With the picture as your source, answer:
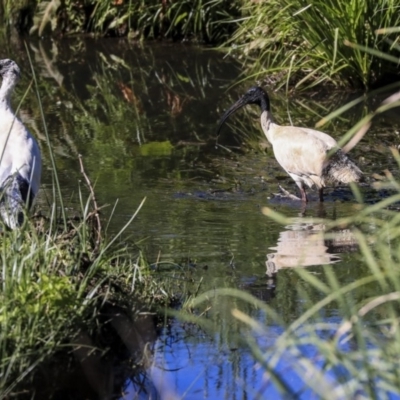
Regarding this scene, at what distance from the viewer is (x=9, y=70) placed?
7719 mm

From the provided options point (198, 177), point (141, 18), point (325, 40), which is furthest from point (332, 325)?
Result: point (141, 18)

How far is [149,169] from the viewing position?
29.6 feet

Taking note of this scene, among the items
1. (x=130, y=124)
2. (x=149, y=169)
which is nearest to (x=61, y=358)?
(x=149, y=169)

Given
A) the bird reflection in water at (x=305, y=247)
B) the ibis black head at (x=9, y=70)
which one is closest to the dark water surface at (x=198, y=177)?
the bird reflection in water at (x=305, y=247)

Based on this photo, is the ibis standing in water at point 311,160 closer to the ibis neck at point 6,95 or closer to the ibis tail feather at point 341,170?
the ibis tail feather at point 341,170

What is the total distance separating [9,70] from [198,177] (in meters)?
1.77

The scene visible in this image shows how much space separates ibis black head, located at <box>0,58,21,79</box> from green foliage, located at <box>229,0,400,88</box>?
3.28 m

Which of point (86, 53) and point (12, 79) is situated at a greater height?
point (86, 53)

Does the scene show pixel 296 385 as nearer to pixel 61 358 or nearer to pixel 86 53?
A: pixel 61 358

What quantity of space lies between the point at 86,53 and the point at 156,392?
11932 millimetres

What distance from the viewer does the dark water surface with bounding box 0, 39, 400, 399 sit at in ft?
16.0

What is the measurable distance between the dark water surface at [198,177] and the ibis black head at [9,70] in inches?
31.3

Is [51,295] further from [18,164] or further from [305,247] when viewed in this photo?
[305,247]

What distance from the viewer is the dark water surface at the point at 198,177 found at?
191 inches
